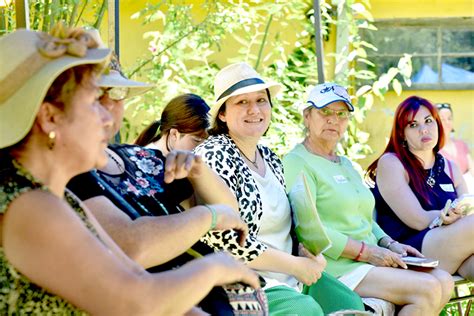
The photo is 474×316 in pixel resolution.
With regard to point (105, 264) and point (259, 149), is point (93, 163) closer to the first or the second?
point (105, 264)

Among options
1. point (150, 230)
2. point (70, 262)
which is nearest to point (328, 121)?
point (150, 230)

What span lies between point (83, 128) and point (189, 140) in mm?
2335

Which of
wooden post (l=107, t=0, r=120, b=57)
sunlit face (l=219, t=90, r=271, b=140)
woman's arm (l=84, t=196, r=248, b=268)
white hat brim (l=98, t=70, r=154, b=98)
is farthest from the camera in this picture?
wooden post (l=107, t=0, r=120, b=57)

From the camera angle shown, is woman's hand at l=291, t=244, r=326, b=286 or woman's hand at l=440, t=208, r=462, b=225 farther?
woman's hand at l=440, t=208, r=462, b=225

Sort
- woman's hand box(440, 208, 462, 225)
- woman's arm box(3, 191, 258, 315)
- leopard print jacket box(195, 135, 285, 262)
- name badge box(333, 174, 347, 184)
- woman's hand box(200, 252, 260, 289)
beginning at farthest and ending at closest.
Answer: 1. woman's hand box(440, 208, 462, 225)
2. name badge box(333, 174, 347, 184)
3. leopard print jacket box(195, 135, 285, 262)
4. woman's hand box(200, 252, 260, 289)
5. woman's arm box(3, 191, 258, 315)

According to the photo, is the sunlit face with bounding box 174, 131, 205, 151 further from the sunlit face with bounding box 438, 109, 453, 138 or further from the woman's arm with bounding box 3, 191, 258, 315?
the sunlit face with bounding box 438, 109, 453, 138

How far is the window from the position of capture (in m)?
9.18

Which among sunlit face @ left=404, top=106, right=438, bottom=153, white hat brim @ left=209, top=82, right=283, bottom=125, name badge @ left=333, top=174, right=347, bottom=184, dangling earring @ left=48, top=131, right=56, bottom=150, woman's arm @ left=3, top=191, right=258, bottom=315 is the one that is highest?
dangling earring @ left=48, top=131, right=56, bottom=150

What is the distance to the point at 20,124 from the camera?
2121 millimetres

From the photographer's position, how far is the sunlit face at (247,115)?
4.23 meters

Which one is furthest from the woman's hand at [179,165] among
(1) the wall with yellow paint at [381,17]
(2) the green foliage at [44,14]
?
(1) the wall with yellow paint at [381,17]

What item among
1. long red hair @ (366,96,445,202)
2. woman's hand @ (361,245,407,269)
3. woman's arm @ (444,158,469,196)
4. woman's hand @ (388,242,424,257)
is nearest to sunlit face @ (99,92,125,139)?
woman's hand @ (361,245,407,269)

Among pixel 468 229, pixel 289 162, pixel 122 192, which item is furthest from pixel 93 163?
pixel 468 229

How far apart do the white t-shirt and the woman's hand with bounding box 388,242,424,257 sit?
982 millimetres
